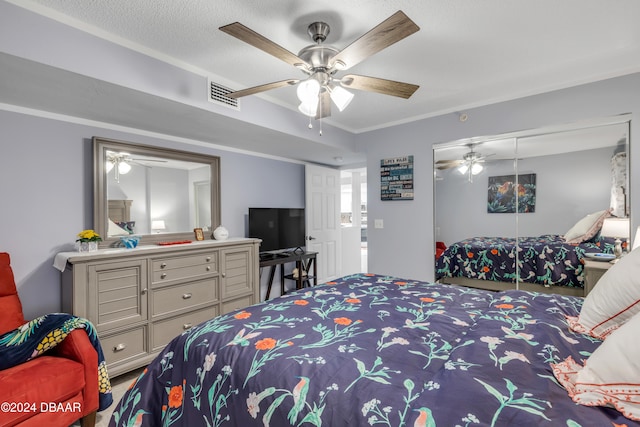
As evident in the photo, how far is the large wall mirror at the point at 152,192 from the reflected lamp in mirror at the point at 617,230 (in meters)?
3.84

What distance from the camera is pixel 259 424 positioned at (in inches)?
37.8

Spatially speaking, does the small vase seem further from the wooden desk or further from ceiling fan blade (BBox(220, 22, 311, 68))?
ceiling fan blade (BBox(220, 22, 311, 68))

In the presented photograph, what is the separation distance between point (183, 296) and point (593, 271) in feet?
11.7

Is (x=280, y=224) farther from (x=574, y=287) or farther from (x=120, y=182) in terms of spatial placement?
(x=574, y=287)

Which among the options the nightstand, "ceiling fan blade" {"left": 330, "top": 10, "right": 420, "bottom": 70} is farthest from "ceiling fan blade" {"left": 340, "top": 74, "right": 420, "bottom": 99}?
the nightstand

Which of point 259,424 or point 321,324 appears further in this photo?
point 321,324

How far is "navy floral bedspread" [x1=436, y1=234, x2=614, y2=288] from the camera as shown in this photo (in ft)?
9.06

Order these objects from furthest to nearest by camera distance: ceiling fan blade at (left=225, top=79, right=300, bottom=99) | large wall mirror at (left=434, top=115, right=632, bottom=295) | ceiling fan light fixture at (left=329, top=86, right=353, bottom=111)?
large wall mirror at (left=434, top=115, right=632, bottom=295)
ceiling fan light fixture at (left=329, top=86, right=353, bottom=111)
ceiling fan blade at (left=225, top=79, right=300, bottom=99)

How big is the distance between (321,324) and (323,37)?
1700mm

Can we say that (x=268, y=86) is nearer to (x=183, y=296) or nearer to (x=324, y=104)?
(x=324, y=104)

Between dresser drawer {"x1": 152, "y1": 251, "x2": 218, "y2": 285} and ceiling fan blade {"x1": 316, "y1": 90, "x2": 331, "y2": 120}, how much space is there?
1.75 meters

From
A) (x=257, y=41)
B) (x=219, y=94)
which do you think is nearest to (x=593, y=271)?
(x=257, y=41)

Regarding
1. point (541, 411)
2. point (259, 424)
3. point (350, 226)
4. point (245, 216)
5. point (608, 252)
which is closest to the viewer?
point (541, 411)

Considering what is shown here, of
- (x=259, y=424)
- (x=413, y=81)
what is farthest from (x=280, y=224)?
(x=259, y=424)
